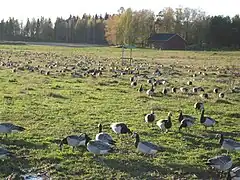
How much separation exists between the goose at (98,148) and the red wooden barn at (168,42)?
307 feet

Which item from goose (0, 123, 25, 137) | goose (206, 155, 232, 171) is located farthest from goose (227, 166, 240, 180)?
goose (0, 123, 25, 137)

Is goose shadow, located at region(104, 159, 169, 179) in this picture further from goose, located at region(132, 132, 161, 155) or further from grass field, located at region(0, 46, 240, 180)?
goose, located at region(132, 132, 161, 155)

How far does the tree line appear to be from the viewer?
9969cm

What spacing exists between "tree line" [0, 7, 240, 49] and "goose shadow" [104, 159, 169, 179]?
8140 centimetres

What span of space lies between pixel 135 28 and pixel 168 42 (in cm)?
996

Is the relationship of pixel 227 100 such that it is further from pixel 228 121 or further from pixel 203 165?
pixel 203 165

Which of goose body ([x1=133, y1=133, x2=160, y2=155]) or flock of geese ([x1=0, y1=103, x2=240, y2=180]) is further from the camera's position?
goose body ([x1=133, y1=133, x2=160, y2=155])

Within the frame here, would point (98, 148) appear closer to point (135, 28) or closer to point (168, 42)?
point (135, 28)

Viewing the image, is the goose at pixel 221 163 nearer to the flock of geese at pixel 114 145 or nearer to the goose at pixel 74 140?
the flock of geese at pixel 114 145

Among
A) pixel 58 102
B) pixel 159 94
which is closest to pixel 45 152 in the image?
pixel 58 102

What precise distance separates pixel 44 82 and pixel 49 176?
1935 centimetres

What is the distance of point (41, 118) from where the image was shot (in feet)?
57.0

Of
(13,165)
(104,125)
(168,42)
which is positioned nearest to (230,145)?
(104,125)

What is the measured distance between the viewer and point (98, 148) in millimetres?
11906
